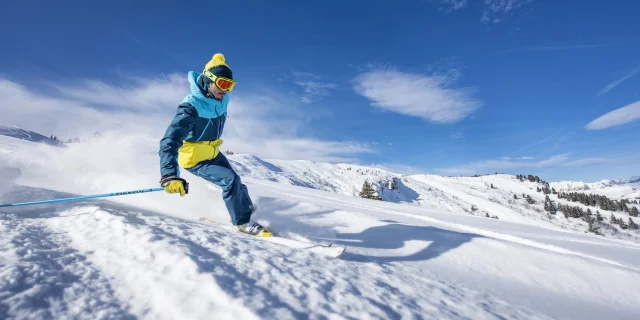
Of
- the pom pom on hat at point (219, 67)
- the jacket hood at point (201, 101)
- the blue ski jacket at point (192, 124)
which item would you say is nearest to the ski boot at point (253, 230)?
the blue ski jacket at point (192, 124)

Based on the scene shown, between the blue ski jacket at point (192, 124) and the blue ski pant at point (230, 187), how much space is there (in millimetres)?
A: 523

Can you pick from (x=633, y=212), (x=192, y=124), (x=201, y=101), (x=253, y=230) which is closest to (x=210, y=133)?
(x=192, y=124)

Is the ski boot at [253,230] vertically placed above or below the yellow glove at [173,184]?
below

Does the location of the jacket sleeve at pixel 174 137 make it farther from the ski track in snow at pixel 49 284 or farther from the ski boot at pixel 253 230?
the ski track in snow at pixel 49 284

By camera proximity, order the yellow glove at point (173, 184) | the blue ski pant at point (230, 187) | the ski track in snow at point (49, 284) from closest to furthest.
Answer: the ski track in snow at point (49, 284) → the yellow glove at point (173, 184) → the blue ski pant at point (230, 187)

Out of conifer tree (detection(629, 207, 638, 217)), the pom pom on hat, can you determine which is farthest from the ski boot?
conifer tree (detection(629, 207, 638, 217))

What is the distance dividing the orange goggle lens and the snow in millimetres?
2435

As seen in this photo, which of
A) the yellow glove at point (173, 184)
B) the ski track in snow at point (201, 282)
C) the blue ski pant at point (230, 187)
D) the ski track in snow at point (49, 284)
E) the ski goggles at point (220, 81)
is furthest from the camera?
the blue ski pant at point (230, 187)

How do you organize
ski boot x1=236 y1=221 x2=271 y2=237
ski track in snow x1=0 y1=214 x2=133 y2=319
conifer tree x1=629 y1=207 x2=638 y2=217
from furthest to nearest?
conifer tree x1=629 y1=207 x2=638 y2=217 → ski boot x1=236 y1=221 x2=271 y2=237 → ski track in snow x1=0 y1=214 x2=133 y2=319

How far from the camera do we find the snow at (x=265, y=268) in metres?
2.20

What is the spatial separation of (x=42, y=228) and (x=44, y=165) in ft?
21.6

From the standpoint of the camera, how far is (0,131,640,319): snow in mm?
2199

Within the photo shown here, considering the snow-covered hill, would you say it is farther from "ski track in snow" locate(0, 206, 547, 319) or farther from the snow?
"ski track in snow" locate(0, 206, 547, 319)

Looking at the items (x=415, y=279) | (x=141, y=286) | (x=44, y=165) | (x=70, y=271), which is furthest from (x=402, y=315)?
(x=44, y=165)
